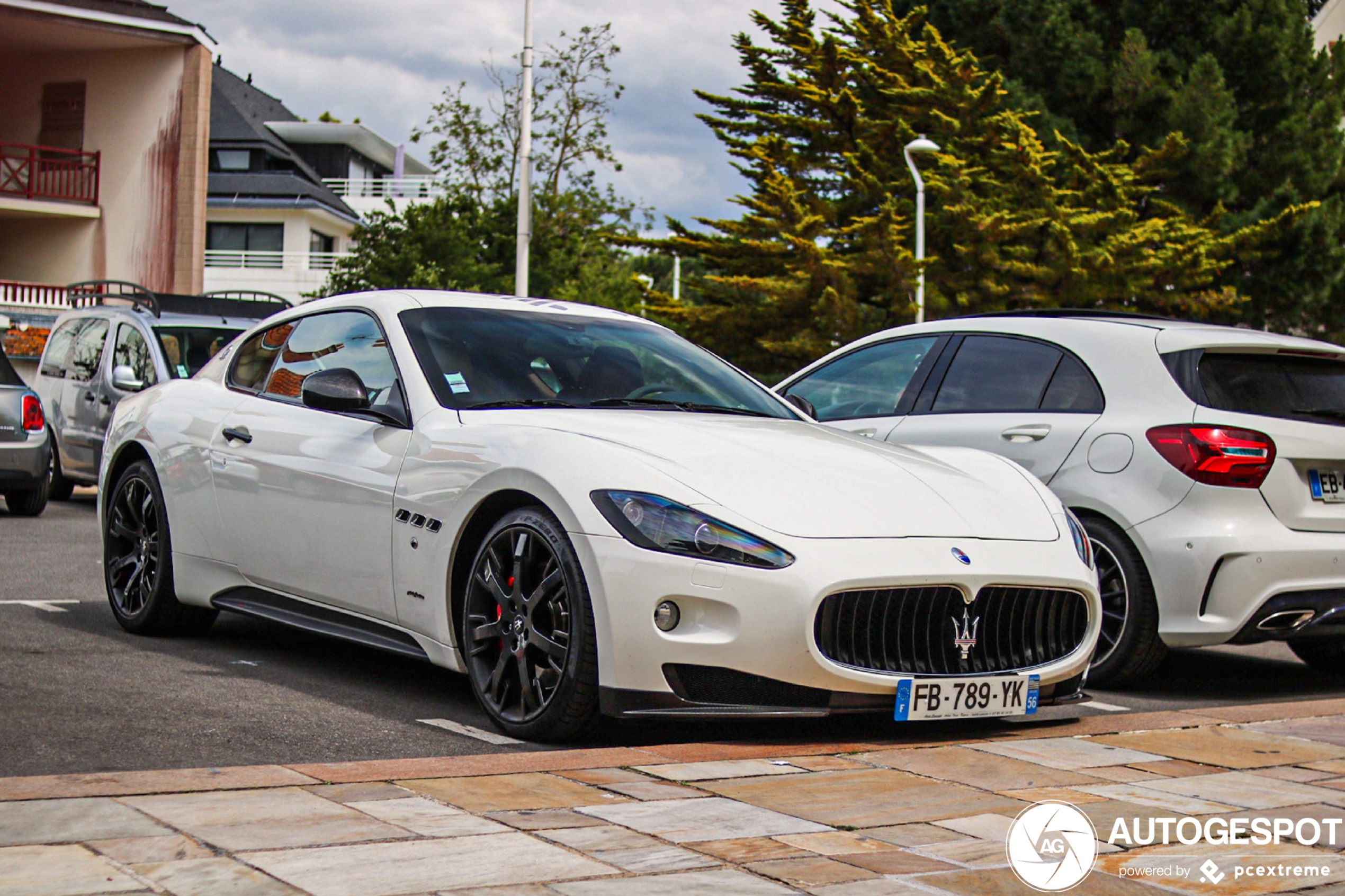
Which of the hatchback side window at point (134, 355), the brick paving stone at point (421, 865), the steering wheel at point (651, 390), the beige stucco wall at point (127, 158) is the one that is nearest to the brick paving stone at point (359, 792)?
the brick paving stone at point (421, 865)

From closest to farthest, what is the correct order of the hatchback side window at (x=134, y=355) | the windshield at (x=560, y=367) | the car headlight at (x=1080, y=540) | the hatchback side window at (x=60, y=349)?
the car headlight at (x=1080, y=540) → the windshield at (x=560, y=367) → the hatchback side window at (x=134, y=355) → the hatchback side window at (x=60, y=349)

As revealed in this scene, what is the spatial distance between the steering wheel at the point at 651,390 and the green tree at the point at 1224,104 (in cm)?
3084

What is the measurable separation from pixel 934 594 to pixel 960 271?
28.6 m

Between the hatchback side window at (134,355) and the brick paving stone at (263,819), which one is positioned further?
the hatchback side window at (134,355)

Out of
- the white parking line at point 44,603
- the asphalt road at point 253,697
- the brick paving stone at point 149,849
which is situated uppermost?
the brick paving stone at point 149,849

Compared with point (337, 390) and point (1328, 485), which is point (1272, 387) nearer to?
point (1328, 485)

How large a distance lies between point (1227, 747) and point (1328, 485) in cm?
193

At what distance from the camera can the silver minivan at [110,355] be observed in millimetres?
14383

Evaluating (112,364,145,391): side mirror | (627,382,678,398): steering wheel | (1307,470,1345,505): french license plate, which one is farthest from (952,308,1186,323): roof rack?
(112,364,145,391): side mirror

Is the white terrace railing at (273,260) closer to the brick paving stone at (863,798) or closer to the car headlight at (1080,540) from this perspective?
the car headlight at (1080,540)

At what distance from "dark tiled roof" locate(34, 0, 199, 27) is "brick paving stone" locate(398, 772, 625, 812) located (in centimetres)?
3083

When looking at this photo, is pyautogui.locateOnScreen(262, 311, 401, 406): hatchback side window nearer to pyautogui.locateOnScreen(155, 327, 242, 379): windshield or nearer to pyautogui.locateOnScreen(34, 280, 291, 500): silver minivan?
pyautogui.locateOnScreen(34, 280, 291, 500): silver minivan

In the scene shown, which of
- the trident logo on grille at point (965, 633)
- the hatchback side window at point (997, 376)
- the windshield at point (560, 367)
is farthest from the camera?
the hatchback side window at point (997, 376)

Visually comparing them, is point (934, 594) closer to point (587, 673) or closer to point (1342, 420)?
point (587, 673)
